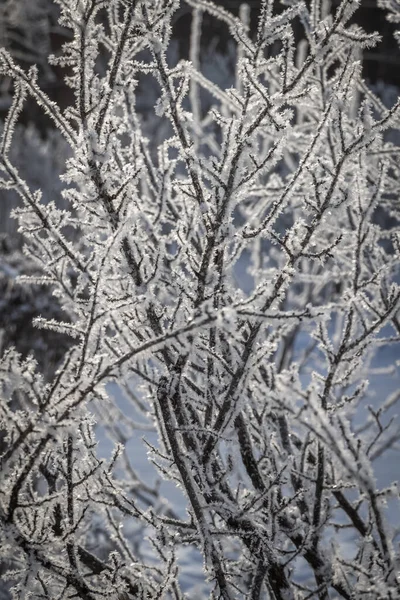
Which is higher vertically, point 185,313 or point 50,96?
point 50,96

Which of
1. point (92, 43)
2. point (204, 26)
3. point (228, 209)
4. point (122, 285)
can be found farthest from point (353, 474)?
point (204, 26)

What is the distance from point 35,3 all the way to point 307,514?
19.9 meters

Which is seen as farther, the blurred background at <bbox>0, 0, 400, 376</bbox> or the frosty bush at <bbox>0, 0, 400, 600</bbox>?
the blurred background at <bbox>0, 0, 400, 376</bbox>

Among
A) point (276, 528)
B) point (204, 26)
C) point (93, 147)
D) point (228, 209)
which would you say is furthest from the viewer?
point (204, 26)

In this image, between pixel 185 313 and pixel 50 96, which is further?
pixel 50 96

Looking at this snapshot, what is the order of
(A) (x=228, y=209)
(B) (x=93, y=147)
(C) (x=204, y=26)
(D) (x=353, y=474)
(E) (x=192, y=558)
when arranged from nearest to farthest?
(D) (x=353, y=474)
(B) (x=93, y=147)
(A) (x=228, y=209)
(E) (x=192, y=558)
(C) (x=204, y=26)

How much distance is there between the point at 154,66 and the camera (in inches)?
50.5

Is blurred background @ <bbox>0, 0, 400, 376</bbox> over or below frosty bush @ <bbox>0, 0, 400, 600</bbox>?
over

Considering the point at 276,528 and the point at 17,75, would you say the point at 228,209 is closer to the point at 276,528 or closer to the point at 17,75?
the point at 17,75

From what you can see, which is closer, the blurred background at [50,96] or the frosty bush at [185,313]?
the frosty bush at [185,313]

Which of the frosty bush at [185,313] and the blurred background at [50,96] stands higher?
the blurred background at [50,96]

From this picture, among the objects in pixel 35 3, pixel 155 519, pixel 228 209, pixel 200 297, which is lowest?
pixel 155 519

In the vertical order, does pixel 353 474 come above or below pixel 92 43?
below

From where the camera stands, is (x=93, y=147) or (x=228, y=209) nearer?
(x=93, y=147)
